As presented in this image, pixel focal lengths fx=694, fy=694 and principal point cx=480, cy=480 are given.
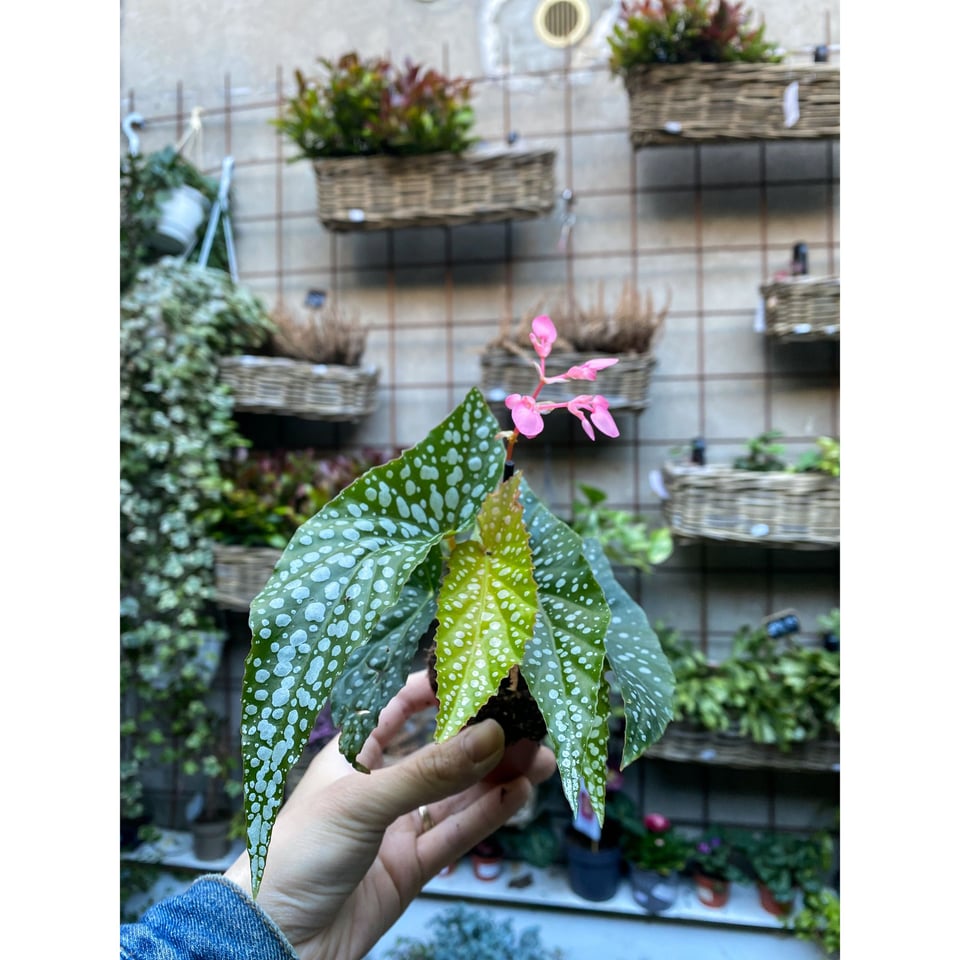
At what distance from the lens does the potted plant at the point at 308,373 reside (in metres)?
1.56

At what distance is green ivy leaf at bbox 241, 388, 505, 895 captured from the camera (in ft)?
1.05

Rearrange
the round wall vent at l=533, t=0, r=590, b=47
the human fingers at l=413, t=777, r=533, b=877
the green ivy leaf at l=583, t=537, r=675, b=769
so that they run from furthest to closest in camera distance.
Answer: the round wall vent at l=533, t=0, r=590, b=47 → the human fingers at l=413, t=777, r=533, b=877 → the green ivy leaf at l=583, t=537, r=675, b=769

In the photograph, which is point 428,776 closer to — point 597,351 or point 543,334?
point 543,334

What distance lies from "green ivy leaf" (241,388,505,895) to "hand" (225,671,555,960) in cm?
16

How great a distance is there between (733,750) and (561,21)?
1.72 metres

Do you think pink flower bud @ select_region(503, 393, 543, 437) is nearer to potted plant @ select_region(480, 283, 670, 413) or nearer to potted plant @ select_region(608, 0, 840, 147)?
potted plant @ select_region(480, 283, 670, 413)

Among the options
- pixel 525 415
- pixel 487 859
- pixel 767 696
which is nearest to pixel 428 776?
pixel 525 415

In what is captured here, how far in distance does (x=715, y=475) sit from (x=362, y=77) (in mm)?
1133

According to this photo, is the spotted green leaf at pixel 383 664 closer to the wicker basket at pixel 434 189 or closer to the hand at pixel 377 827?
the hand at pixel 377 827

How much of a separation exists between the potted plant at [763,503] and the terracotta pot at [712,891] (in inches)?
29.5

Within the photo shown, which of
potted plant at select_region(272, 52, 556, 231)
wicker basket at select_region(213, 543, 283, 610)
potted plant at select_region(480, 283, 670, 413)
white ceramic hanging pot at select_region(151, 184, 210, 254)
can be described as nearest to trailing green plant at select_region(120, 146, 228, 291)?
white ceramic hanging pot at select_region(151, 184, 210, 254)
